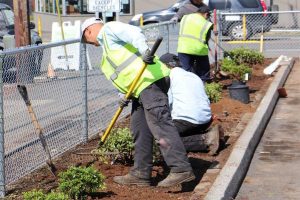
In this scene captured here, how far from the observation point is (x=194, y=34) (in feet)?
36.7

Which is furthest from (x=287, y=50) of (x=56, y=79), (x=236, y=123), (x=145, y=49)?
(x=145, y=49)

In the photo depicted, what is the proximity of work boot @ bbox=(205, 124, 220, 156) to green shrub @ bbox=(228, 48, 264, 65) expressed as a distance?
7982 millimetres

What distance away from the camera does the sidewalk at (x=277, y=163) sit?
6723mm

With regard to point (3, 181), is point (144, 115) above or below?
above

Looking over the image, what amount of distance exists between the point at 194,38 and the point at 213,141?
→ 380 cm

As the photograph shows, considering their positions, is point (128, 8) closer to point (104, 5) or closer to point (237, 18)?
point (237, 18)

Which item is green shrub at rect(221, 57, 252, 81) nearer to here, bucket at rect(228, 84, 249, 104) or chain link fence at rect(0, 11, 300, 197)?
bucket at rect(228, 84, 249, 104)

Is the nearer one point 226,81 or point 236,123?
point 236,123

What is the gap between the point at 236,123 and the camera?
9.52 metres

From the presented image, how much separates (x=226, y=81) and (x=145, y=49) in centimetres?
778

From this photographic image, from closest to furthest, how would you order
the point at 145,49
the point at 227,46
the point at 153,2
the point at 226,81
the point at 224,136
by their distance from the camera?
1. the point at 145,49
2. the point at 224,136
3. the point at 226,81
4. the point at 227,46
5. the point at 153,2

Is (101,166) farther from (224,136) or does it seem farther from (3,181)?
(224,136)

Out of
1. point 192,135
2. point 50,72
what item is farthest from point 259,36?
point 50,72

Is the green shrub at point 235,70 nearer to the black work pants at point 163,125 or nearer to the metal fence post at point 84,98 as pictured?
the metal fence post at point 84,98
